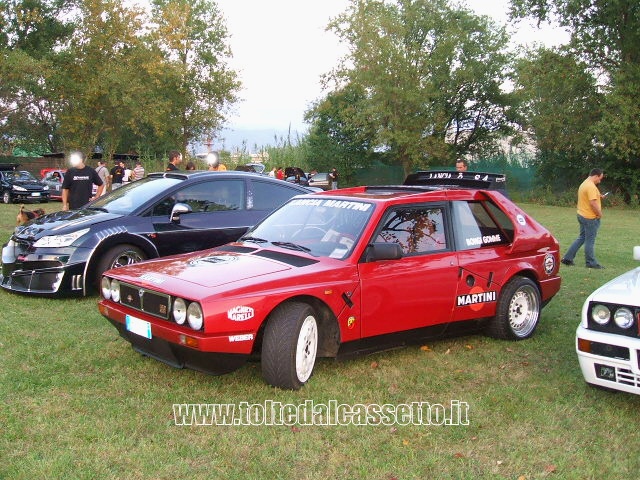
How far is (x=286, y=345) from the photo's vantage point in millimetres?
4320

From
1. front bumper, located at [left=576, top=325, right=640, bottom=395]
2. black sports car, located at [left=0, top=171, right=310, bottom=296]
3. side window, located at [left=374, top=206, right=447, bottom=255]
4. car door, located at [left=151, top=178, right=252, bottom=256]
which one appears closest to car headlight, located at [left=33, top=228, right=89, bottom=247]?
black sports car, located at [left=0, top=171, right=310, bottom=296]

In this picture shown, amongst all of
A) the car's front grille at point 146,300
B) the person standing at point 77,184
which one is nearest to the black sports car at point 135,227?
the person standing at point 77,184

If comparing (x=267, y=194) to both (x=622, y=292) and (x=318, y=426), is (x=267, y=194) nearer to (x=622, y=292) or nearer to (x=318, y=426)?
(x=318, y=426)

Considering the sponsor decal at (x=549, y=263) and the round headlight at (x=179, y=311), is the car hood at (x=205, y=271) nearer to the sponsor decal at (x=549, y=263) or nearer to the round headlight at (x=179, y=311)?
the round headlight at (x=179, y=311)

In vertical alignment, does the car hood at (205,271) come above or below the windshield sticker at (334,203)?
below

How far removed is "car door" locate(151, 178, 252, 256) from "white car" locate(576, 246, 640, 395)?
15.4 feet

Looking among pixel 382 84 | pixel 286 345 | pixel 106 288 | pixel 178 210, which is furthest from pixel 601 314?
pixel 382 84

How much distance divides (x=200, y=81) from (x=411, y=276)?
120 ft

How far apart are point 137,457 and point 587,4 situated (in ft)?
91.5

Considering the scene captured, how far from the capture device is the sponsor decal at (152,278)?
451 cm

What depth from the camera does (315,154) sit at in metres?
39.9

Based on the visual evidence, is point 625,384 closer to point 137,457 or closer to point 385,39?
point 137,457

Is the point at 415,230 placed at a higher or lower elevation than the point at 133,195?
lower

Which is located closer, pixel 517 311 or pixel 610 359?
pixel 610 359
